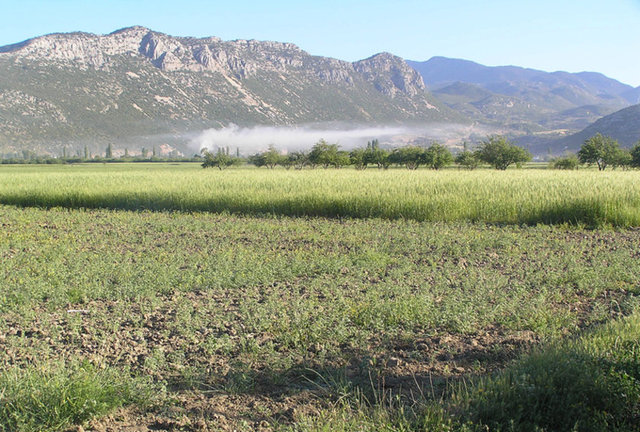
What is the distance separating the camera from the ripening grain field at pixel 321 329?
12.5 feet

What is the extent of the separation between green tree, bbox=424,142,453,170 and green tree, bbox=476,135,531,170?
4.77 m

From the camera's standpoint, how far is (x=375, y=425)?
3.57m


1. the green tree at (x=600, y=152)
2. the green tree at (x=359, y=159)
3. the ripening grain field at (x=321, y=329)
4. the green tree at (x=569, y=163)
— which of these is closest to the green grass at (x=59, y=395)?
the ripening grain field at (x=321, y=329)

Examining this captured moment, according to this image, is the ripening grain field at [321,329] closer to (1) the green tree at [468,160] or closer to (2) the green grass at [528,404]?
(2) the green grass at [528,404]

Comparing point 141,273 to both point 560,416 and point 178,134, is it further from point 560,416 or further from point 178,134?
point 178,134

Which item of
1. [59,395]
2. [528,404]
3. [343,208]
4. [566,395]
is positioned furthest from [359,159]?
[59,395]

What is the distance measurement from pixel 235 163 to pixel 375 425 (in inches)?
3061

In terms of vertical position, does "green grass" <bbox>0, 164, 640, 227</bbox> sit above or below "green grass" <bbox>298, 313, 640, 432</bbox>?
above

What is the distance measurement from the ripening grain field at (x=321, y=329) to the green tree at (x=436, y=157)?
43.3m

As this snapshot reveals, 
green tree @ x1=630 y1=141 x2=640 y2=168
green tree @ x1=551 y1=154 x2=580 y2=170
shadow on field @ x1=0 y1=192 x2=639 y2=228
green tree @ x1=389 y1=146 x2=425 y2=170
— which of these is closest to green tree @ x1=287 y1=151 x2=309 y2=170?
green tree @ x1=389 y1=146 x2=425 y2=170

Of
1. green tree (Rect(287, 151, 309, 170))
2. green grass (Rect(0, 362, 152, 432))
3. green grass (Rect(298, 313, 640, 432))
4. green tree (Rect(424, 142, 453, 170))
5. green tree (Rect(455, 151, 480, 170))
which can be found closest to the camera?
green grass (Rect(298, 313, 640, 432))

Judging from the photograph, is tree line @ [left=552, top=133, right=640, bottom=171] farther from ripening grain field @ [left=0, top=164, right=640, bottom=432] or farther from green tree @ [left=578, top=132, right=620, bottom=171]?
ripening grain field @ [left=0, top=164, right=640, bottom=432]

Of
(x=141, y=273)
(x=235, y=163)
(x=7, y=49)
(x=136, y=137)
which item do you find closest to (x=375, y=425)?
(x=141, y=273)

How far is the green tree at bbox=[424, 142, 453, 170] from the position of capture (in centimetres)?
5609
